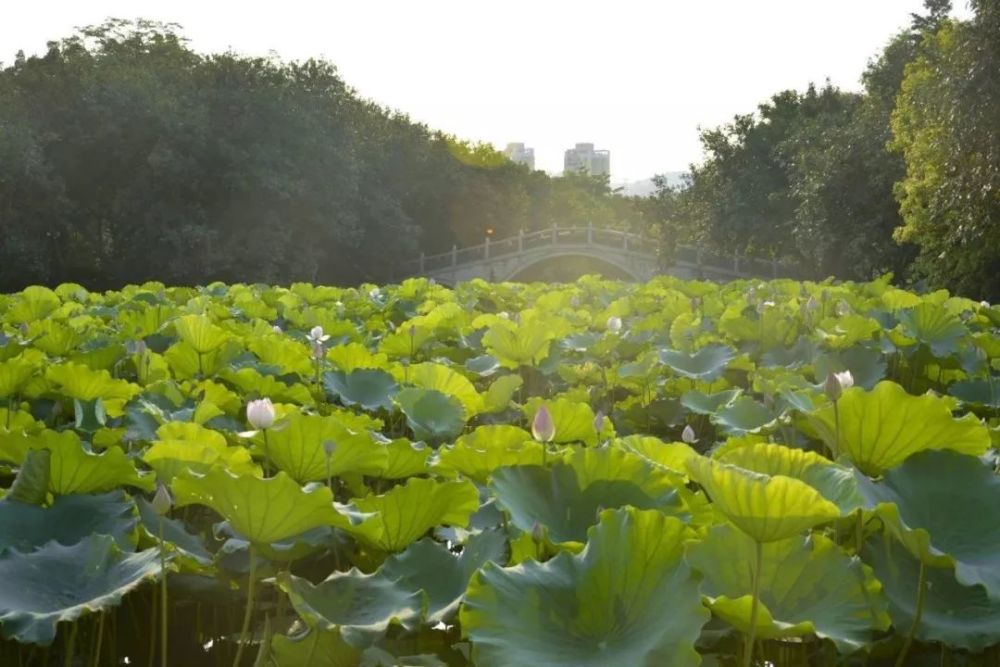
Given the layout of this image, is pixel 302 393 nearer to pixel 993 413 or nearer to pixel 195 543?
pixel 195 543

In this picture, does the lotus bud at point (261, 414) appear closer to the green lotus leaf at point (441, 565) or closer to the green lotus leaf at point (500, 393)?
the green lotus leaf at point (441, 565)

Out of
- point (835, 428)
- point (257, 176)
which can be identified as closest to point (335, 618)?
point (835, 428)

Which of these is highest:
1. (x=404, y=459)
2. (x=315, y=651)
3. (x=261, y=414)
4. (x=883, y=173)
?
(x=883, y=173)

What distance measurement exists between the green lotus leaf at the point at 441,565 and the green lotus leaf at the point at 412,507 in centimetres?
3

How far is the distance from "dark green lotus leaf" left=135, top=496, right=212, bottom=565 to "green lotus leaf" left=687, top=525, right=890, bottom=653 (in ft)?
1.95

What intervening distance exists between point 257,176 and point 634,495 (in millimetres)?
28940

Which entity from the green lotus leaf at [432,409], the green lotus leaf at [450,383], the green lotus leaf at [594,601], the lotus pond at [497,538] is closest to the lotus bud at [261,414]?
the lotus pond at [497,538]

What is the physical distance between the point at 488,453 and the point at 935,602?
56 centimetres

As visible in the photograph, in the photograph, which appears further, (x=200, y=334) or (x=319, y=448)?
(x=200, y=334)

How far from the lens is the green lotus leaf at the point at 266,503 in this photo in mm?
1019

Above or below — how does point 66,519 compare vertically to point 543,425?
below

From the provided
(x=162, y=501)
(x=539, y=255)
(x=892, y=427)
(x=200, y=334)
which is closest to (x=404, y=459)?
(x=162, y=501)

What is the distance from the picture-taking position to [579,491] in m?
1.21

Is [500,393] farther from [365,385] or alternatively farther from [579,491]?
[579,491]
